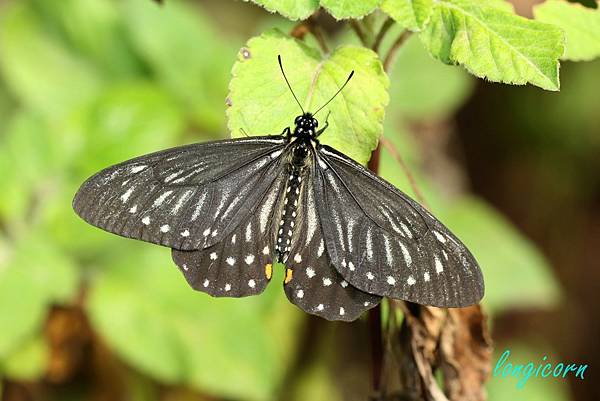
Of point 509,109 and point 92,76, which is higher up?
point 509,109

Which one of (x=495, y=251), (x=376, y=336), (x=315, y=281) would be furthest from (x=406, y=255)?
(x=495, y=251)

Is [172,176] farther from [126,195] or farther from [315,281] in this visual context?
[315,281]

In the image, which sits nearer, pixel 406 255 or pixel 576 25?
pixel 406 255

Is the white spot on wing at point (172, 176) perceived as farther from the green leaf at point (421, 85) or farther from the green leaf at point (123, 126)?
the green leaf at point (421, 85)

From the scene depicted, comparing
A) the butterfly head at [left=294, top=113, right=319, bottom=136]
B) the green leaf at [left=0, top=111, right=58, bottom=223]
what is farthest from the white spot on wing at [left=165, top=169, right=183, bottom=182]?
the green leaf at [left=0, top=111, right=58, bottom=223]

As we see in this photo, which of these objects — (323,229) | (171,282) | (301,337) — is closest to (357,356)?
(301,337)

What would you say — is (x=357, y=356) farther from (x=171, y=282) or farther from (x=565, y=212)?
(x=565, y=212)
